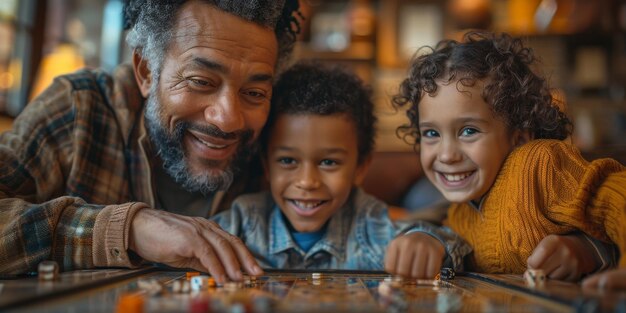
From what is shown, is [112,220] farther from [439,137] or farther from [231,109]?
[439,137]

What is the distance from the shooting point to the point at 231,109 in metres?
1.45

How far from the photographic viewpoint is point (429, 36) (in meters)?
4.95

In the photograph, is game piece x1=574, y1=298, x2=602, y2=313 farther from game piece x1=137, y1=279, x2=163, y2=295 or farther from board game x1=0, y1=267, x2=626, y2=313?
game piece x1=137, y1=279, x2=163, y2=295

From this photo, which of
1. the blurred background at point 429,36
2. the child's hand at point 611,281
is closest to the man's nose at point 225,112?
the child's hand at point 611,281

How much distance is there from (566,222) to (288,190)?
0.71 m

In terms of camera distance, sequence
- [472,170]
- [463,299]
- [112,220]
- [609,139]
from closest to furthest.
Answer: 1. [463,299]
2. [112,220]
3. [472,170]
4. [609,139]

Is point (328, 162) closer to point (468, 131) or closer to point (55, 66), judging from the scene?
point (468, 131)

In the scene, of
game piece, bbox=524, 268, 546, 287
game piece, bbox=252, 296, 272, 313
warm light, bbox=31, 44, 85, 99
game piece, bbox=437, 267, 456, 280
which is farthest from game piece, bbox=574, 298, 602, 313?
warm light, bbox=31, 44, 85, 99

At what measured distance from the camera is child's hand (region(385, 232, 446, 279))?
1.09 metres

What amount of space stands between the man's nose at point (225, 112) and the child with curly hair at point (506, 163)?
0.47m

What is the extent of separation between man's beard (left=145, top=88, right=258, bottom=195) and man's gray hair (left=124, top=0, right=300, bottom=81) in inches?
4.1

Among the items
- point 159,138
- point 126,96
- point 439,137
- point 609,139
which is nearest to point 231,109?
point 159,138

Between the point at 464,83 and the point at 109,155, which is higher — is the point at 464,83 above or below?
above

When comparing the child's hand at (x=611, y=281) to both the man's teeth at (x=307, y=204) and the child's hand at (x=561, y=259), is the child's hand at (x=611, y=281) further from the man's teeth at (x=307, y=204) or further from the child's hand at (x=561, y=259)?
the man's teeth at (x=307, y=204)
